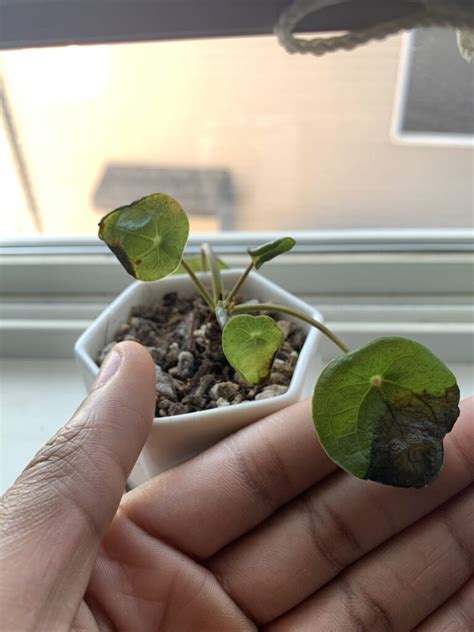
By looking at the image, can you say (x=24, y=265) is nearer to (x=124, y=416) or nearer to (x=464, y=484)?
(x=124, y=416)

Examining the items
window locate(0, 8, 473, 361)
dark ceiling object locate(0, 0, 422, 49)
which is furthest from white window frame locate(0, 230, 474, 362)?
dark ceiling object locate(0, 0, 422, 49)

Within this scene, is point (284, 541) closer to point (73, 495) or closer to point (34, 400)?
point (73, 495)

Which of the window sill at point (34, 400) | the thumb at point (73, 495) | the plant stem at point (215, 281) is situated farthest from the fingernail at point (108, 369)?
the window sill at point (34, 400)

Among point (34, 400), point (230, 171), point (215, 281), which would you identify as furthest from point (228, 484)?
point (230, 171)

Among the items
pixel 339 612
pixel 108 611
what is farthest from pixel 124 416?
pixel 339 612

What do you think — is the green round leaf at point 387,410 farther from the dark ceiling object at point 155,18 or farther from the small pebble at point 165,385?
→ the dark ceiling object at point 155,18

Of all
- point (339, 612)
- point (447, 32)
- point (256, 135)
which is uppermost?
point (447, 32)
